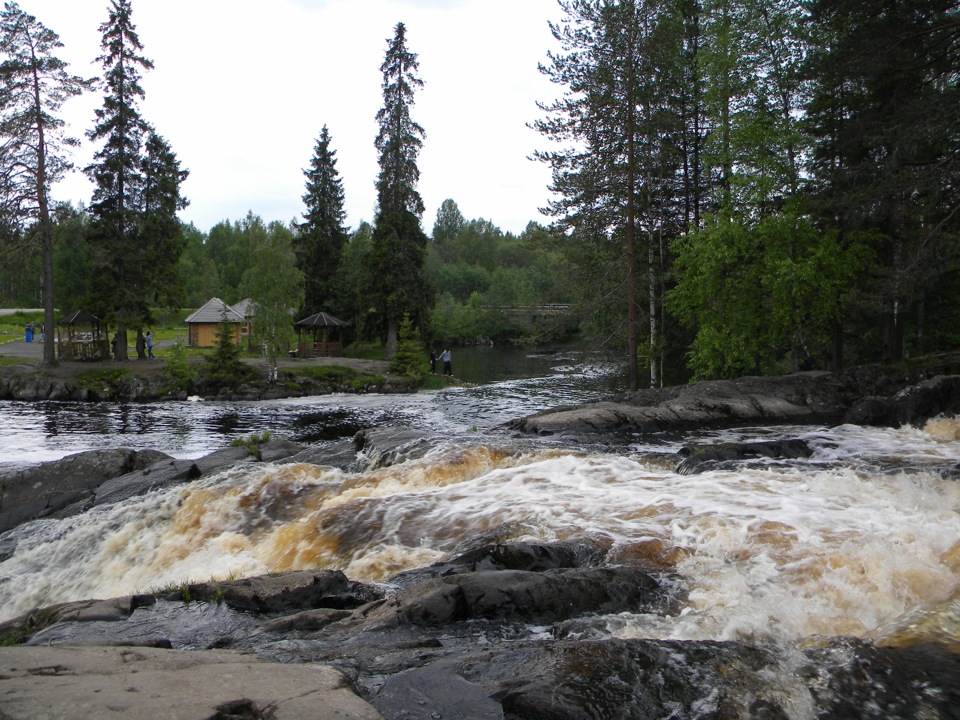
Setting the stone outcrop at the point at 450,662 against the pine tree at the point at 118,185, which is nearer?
the stone outcrop at the point at 450,662

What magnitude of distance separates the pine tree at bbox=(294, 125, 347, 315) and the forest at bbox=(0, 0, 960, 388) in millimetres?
12882

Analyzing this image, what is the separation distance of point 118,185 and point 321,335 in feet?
59.0

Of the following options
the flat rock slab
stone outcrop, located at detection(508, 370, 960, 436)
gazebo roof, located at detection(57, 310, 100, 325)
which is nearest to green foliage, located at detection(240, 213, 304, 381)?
gazebo roof, located at detection(57, 310, 100, 325)

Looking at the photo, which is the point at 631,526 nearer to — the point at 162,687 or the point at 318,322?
the point at 162,687

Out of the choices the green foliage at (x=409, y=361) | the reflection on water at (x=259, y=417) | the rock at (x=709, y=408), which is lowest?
the reflection on water at (x=259, y=417)

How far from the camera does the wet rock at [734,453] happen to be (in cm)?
1159

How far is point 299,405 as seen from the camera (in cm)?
3052

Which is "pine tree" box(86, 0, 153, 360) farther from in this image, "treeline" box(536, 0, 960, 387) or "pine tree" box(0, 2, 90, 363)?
"treeline" box(536, 0, 960, 387)

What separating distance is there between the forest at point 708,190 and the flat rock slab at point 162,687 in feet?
60.3

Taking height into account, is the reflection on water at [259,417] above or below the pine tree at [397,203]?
below

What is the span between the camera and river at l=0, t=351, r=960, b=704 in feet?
21.2

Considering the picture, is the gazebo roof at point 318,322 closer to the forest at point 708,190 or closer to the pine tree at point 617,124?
the forest at point 708,190

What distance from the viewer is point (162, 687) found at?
164 inches

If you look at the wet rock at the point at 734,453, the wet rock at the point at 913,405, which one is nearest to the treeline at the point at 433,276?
the wet rock at the point at 913,405
